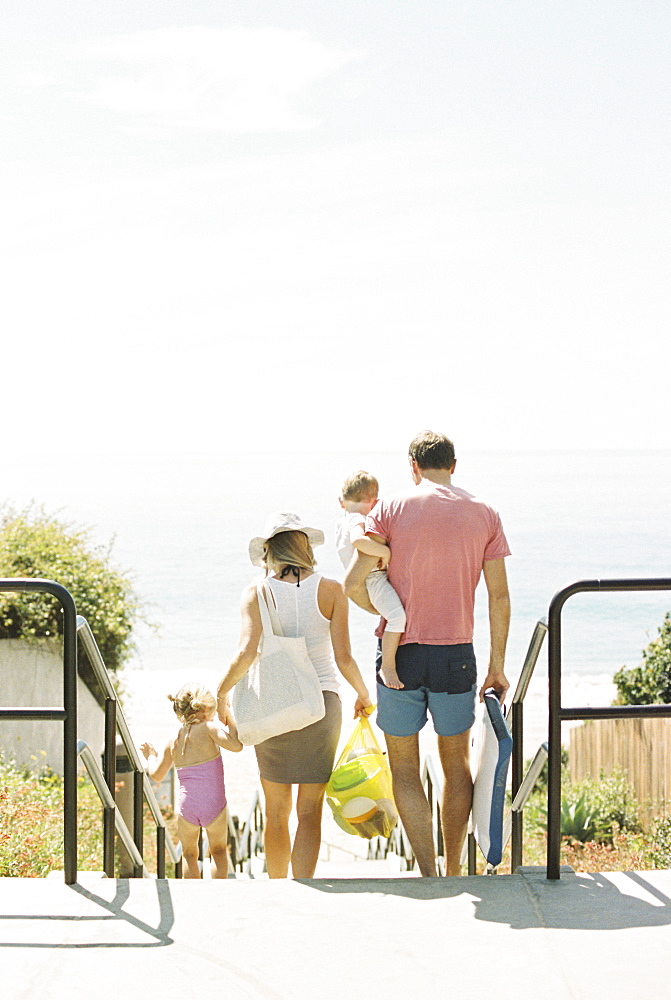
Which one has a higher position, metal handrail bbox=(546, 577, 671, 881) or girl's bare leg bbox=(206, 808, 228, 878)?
metal handrail bbox=(546, 577, 671, 881)

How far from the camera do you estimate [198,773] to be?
5.02 meters

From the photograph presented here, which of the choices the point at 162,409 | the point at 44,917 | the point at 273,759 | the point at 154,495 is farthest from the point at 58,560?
the point at 162,409

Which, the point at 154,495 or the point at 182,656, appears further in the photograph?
the point at 154,495

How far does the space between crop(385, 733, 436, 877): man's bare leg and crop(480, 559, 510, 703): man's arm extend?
38cm

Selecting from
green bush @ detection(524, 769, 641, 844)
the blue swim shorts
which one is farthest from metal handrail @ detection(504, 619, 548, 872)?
green bush @ detection(524, 769, 641, 844)

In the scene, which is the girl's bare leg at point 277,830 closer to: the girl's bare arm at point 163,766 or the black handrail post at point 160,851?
the girl's bare arm at point 163,766

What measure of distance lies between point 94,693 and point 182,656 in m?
30.0

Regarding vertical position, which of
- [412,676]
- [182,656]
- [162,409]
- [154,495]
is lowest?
[182,656]

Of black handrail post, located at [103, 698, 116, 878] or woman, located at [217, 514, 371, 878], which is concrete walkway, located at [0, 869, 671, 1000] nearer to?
woman, located at [217, 514, 371, 878]

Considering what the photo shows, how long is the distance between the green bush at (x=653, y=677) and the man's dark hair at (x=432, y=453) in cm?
762

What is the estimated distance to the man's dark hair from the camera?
13.5 feet

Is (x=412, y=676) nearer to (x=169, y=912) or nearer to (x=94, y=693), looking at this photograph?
(x=169, y=912)

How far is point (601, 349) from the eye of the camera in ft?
364

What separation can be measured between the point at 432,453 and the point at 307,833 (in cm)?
163
